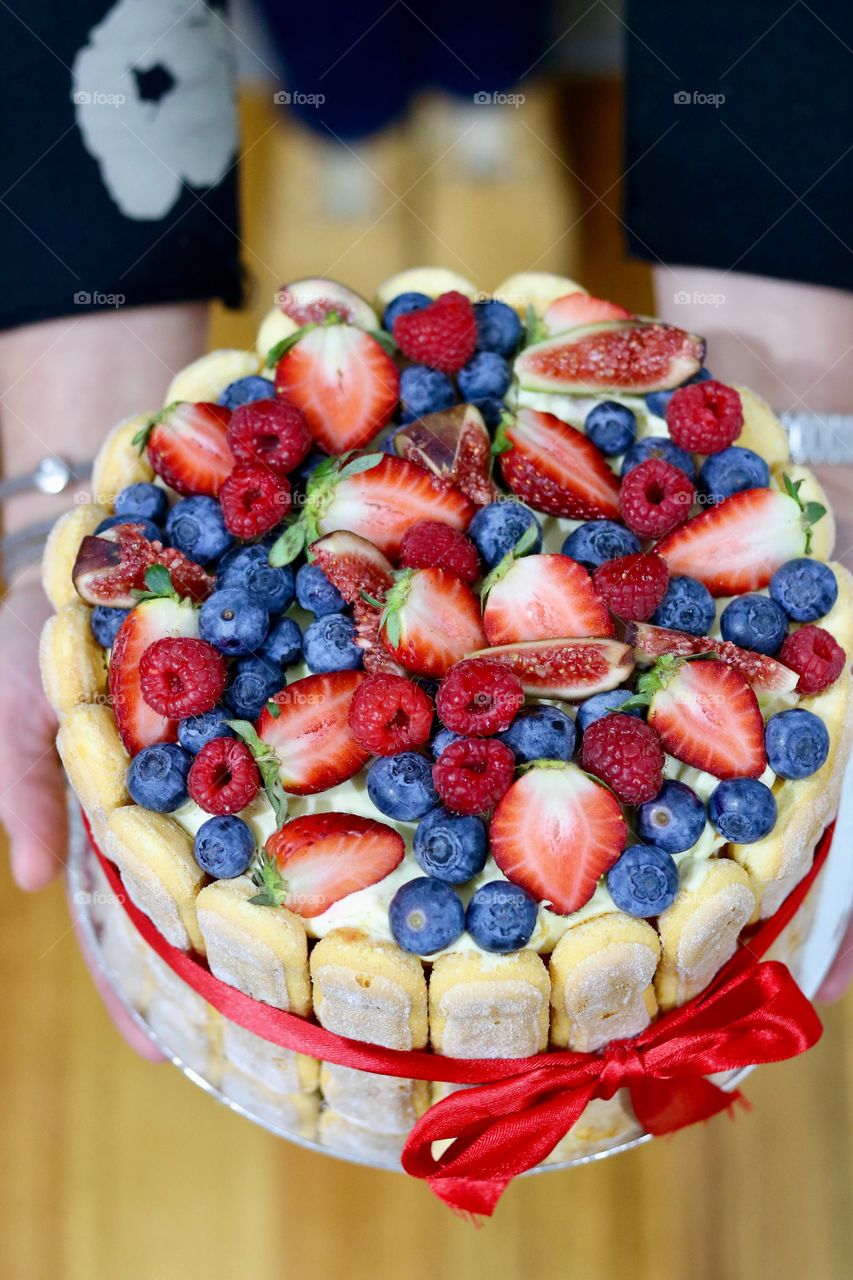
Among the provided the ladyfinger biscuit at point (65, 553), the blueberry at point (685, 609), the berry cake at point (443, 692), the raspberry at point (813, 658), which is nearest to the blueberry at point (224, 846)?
the berry cake at point (443, 692)

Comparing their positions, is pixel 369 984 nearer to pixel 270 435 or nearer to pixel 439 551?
pixel 439 551

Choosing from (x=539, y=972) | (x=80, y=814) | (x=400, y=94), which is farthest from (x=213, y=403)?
(x=400, y=94)

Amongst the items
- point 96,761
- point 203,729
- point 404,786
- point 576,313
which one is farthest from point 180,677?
point 576,313

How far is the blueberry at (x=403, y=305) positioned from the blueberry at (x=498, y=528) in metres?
0.40

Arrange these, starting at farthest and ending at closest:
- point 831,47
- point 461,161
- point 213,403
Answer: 1. point 461,161
2. point 831,47
3. point 213,403

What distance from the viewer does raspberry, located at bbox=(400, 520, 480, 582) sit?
156 cm

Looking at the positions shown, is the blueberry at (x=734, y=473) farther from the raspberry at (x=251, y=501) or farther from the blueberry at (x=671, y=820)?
the raspberry at (x=251, y=501)

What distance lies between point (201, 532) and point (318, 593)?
202 mm

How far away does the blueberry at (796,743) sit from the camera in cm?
149

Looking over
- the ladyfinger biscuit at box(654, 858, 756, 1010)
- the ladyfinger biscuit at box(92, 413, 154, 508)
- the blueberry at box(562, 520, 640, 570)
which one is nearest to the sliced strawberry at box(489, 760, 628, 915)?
the ladyfinger biscuit at box(654, 858, 756, 1010)

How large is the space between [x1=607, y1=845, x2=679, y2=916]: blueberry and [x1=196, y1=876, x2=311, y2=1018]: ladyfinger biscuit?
1.19 feet

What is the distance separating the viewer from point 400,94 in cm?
352

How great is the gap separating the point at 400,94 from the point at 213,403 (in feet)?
6.82

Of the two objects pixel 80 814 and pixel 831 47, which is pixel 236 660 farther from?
pixel 831 47
